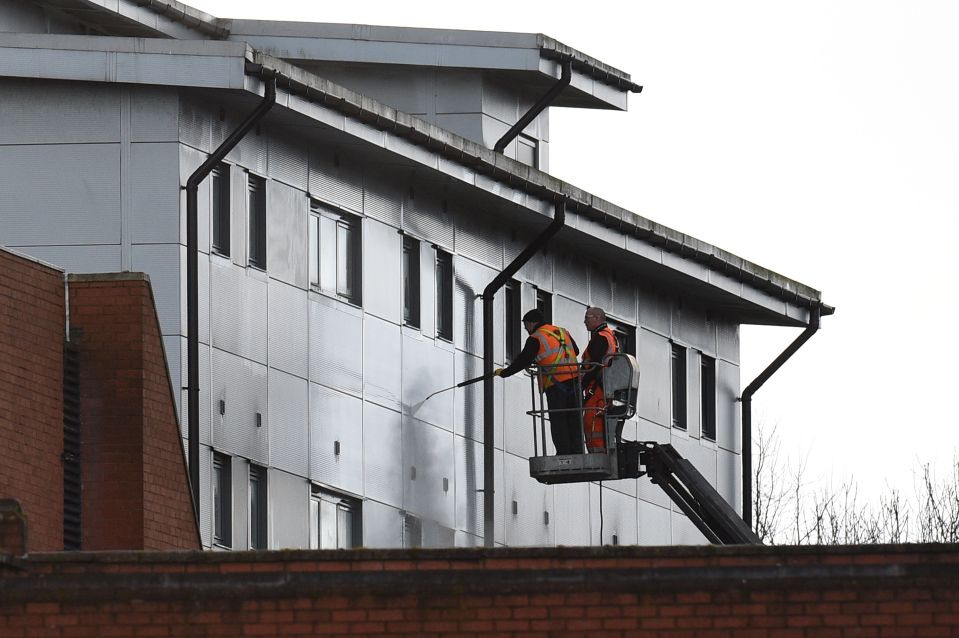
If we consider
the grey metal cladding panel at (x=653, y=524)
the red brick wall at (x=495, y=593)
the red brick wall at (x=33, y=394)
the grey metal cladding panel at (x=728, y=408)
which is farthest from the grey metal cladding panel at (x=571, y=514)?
the red brick wall at (x=495, y=593)

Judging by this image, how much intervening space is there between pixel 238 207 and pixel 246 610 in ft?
37.4

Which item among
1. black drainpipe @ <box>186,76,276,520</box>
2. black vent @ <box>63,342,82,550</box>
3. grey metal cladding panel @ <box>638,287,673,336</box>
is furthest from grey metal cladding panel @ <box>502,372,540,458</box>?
black vent @ <box>63,342,82,550</box>

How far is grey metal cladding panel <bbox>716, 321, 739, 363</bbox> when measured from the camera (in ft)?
133

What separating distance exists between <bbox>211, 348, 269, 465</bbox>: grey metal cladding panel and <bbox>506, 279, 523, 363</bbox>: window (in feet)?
19.2

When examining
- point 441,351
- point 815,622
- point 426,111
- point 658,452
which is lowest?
point 815,622

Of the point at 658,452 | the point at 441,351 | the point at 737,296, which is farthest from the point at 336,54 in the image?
the point at 658,452

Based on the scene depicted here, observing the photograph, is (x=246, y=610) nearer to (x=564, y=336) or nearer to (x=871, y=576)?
(x=871, y=576)

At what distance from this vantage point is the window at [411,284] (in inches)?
1277

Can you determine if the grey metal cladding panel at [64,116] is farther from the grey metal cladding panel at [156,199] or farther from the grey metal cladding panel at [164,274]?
the grey metal cladding panel at [164,274]

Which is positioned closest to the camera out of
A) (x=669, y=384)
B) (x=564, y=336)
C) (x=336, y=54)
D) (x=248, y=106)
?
(x=564, y=336)

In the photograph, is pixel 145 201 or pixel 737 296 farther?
pixel 737 296

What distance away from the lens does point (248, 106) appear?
29203mm

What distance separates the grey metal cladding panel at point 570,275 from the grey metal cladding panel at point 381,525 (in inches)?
201

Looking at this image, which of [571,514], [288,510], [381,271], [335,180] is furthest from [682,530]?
[288,510]
